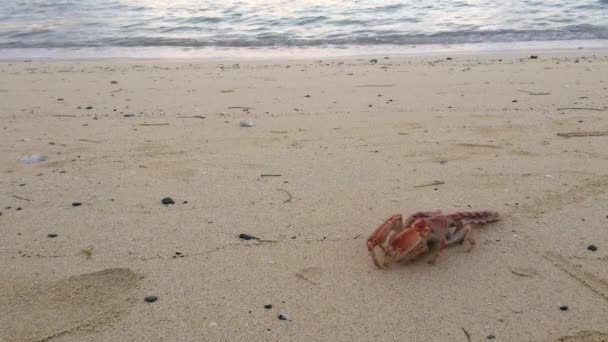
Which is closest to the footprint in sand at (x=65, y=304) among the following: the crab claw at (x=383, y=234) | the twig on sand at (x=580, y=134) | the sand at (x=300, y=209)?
the sand at (x=300, y=209)

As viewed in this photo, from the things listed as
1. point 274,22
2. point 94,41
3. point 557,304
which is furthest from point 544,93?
point 94,41

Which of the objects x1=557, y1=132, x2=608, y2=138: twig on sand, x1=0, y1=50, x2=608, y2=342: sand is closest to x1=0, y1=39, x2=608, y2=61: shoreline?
x1=0, y1=50, x2=608, y2=342: sand

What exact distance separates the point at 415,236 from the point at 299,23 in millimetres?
10349

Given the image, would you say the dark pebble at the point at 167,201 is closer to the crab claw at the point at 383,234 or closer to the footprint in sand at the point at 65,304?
the footprint in sand at the point at 65,304

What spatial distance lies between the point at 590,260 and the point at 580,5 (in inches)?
459

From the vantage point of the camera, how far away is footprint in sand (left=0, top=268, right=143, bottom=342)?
2.49 meters

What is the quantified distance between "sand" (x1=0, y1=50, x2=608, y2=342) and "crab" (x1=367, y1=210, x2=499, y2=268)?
0.26 ft

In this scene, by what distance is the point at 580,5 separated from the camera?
500 inches

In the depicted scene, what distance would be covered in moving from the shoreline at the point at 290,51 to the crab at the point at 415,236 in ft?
21.5

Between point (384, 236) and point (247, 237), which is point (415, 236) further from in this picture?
point (247, 237)

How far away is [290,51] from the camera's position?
1020 centimetres

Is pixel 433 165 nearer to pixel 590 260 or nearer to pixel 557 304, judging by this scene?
pixel 590 260

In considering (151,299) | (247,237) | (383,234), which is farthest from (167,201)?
(383,234)

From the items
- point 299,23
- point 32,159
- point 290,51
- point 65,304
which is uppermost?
point 299,23
